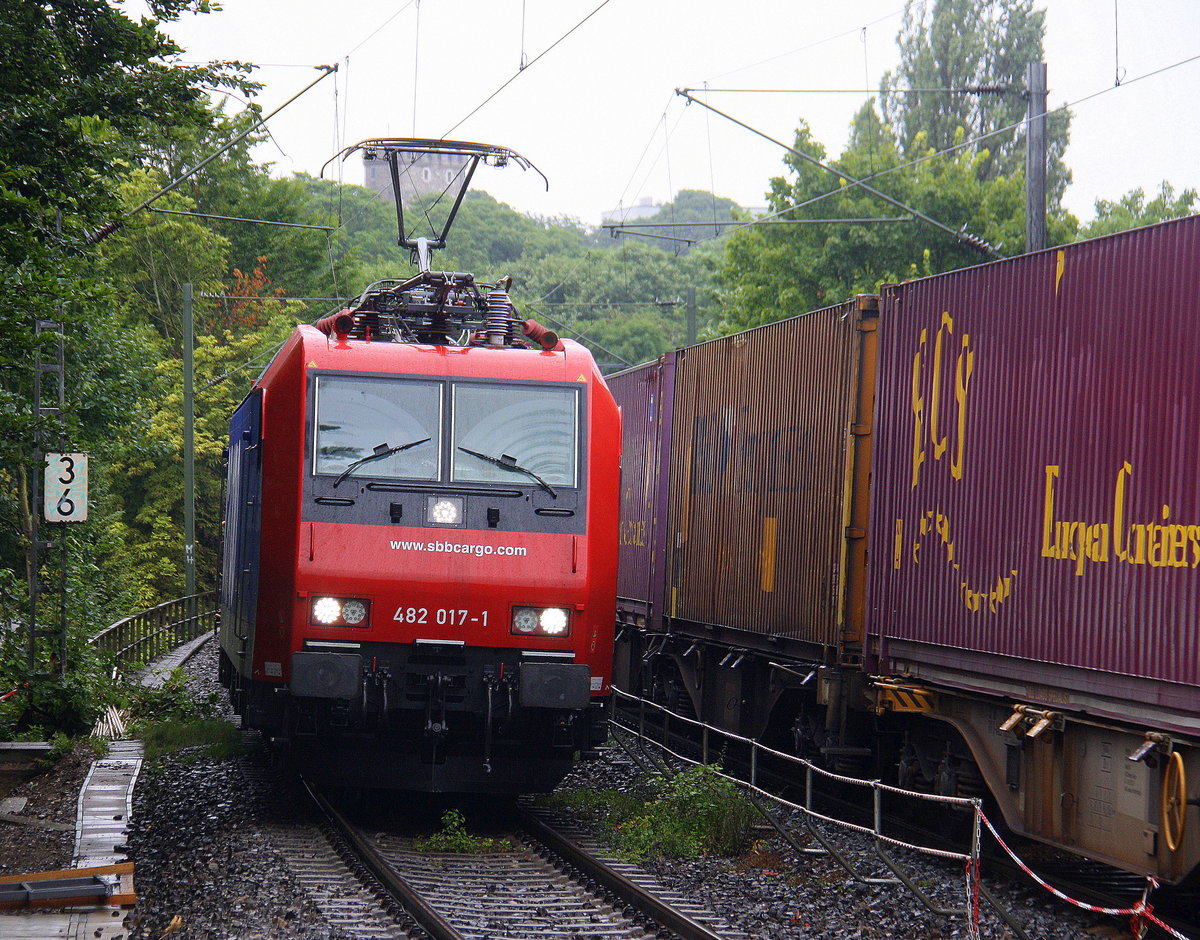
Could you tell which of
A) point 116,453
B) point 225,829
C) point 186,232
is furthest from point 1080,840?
point 186,232

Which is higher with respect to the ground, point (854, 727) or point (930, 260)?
point (930, 260)

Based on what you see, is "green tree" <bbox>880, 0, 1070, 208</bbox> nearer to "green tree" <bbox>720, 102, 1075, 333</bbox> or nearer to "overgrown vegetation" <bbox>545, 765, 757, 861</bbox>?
"green tree" <bbox>720, 102, 1075, 333</bbox>

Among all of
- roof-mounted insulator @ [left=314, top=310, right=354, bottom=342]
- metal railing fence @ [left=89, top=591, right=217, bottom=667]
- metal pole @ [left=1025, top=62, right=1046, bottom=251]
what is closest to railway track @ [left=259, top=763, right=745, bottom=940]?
roof-mounted insulator @ [left=314, top=310, right=354, bottom=342]

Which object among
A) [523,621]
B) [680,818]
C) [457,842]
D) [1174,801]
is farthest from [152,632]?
[1174,801]

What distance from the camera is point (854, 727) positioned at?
39.4ft

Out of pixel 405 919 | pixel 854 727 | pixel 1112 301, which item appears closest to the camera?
pixel 405 919

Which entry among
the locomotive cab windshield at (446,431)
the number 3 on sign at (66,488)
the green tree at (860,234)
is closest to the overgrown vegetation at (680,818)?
the locomotive cab windshield at (446,431)

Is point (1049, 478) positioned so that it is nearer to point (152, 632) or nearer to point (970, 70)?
point (152, 632)

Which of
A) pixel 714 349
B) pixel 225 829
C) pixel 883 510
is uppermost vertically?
pixel 714 349

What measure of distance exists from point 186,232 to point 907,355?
3604 cm

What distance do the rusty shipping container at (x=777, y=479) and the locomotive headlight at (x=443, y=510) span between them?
3.45m

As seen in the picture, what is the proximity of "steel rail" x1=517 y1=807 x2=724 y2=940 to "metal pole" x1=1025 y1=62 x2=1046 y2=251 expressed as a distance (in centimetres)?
850

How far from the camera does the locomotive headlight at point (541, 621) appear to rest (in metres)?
9.80

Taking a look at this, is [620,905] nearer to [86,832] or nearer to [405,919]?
[405,919]
